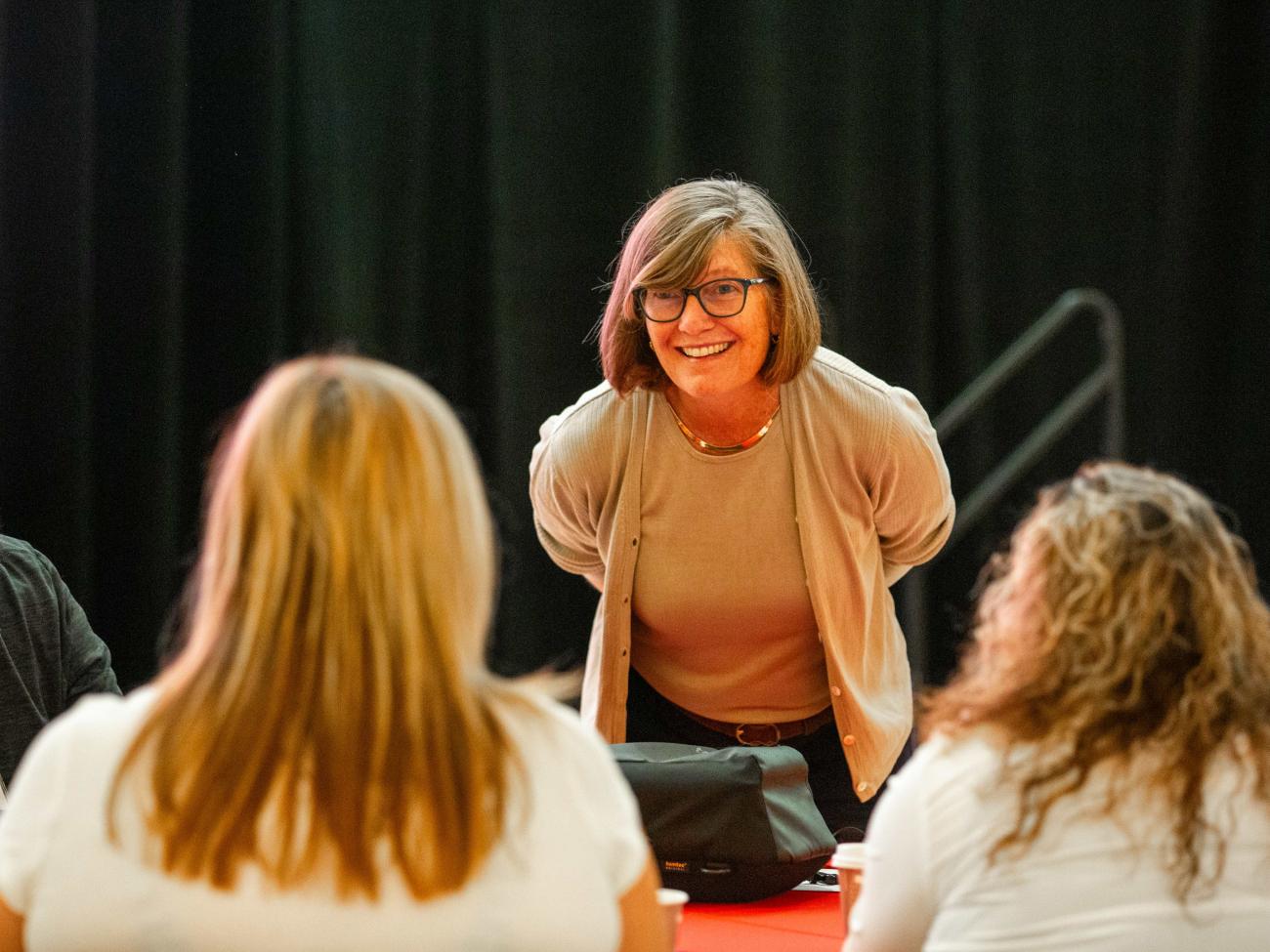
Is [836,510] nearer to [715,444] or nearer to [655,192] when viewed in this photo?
[715,444]

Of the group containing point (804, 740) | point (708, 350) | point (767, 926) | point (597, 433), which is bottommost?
point (804, 740)

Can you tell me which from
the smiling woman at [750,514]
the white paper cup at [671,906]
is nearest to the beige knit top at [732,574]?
the smiling woman at [750,514]

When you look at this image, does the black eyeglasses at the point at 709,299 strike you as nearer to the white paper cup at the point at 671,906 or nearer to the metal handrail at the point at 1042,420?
the white paper cup at the point at 671,906

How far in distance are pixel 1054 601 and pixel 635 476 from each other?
4.10ft

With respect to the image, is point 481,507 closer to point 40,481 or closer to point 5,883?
point 5,883

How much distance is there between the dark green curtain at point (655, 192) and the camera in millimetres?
3906

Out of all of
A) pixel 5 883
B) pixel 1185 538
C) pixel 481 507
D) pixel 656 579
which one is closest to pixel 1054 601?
pixel 1185 538

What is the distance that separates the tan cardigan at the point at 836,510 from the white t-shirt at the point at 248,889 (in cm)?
131

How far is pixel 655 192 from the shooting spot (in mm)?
3936

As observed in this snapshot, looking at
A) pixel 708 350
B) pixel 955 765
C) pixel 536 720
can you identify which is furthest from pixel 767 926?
pixel 708 350

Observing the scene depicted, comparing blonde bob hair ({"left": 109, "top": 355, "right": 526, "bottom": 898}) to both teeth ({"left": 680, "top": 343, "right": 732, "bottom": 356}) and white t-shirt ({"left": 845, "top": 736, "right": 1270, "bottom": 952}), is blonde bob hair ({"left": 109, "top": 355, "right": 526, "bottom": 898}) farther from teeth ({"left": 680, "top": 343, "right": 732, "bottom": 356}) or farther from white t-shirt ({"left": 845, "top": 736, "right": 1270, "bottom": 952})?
teeth ({"left": 680, "top": 343, "right": 732, "bottom": 356})

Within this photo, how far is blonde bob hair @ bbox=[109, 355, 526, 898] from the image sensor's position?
1.12m

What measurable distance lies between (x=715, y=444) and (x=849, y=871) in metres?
1.08

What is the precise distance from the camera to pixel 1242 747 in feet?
4.19
